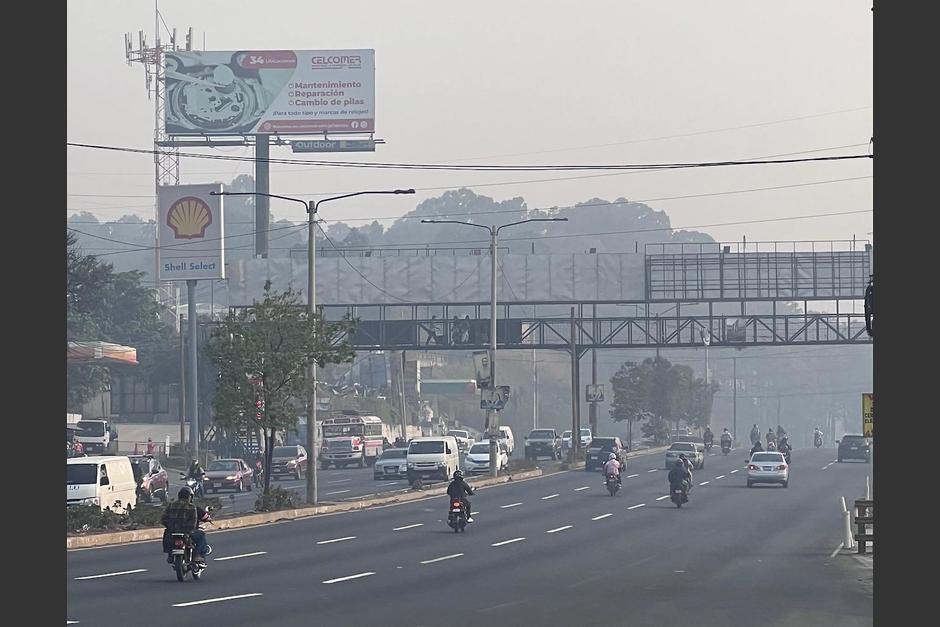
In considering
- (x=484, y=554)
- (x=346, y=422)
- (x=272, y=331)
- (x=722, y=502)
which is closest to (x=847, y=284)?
(x=346, y=422)

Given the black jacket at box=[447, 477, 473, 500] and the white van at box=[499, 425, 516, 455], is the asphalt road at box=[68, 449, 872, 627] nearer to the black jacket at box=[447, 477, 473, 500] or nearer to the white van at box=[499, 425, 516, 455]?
the black jacket at box=[447, 477, 473, 500]

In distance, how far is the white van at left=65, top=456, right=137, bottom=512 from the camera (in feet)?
127

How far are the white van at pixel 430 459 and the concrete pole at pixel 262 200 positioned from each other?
53.4 meters

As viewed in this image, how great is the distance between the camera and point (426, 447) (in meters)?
63.8

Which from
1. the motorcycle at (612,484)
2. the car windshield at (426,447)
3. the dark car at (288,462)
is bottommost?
the dark car at (288,462)

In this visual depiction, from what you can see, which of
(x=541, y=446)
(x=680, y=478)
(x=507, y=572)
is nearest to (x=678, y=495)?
(x=680, y=478)

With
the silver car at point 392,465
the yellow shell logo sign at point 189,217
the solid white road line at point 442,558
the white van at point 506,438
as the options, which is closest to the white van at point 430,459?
the silver car at point 392,465

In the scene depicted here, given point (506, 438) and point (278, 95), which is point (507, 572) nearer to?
point (506, 438)

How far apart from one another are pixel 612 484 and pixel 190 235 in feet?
156

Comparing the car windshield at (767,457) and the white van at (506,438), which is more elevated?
the car windshield at (767,457)

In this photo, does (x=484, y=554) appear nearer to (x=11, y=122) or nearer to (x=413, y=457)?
(x=11, y=122)

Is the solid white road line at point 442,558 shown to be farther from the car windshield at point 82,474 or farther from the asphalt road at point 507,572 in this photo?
the car windshield at point 82,474

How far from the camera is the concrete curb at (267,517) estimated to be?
3369 cm

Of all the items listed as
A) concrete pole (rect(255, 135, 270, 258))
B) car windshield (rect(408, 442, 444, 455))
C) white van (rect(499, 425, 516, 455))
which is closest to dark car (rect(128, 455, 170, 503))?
car windshield (rect(408, 442, 444, 455))
